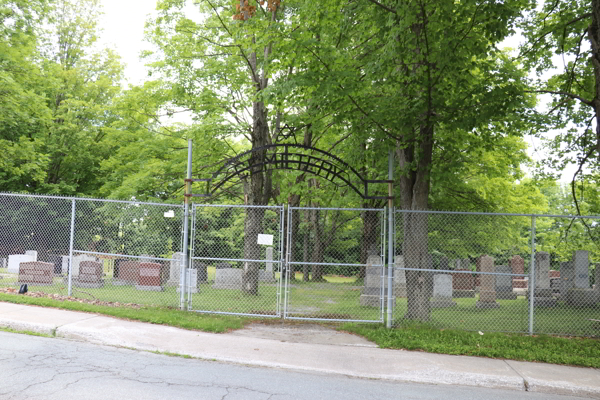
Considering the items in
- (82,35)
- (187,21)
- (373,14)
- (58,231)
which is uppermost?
(82,35)

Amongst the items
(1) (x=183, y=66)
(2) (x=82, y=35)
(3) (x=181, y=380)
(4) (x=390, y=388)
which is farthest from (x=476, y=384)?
(2) (x=82, y=35)

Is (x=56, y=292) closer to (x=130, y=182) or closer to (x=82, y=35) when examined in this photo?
(x=130, y=182)

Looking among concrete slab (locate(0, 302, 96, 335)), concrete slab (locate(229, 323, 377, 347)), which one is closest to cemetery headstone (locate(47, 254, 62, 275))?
concrete slab (locate(0, 302, 96, 335))

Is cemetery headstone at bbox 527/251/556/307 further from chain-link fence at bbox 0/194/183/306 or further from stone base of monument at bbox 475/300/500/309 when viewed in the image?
chain-link fence at bbox 0/194/183/306

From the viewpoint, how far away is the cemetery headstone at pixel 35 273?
46.6 ft

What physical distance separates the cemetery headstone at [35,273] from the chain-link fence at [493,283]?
10.8 meters

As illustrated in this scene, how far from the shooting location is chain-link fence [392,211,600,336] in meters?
10.2

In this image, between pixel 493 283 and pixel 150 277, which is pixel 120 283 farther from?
pixel 493 283

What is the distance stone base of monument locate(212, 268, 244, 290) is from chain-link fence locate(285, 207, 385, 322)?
2.03 m

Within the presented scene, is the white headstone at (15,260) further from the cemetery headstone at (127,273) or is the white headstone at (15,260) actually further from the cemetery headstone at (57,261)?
the cemetery headstone at (127,273)

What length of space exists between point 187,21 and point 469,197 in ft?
45.4

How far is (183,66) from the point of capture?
16.7 meters

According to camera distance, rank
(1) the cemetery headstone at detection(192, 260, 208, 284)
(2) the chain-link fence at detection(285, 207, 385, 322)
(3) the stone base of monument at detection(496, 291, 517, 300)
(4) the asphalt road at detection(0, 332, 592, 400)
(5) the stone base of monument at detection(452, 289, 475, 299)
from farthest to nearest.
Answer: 1. (1) the cemetery headstone at detection(192, 260, 208, 284)
2. (5) the stone base of monument at detection(452, 289, 475, 299)
3. (3) the stone base of monument at detection(496, 291, 517, 300)
4. (2) the chain-link fence at detection(285, 207, 385, 322)
5. (4) the asphalt road at detection(0, 332, 592, 400)

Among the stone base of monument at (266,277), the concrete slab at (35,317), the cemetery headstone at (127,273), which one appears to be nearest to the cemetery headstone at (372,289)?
the stone base of monument at (266,277)
